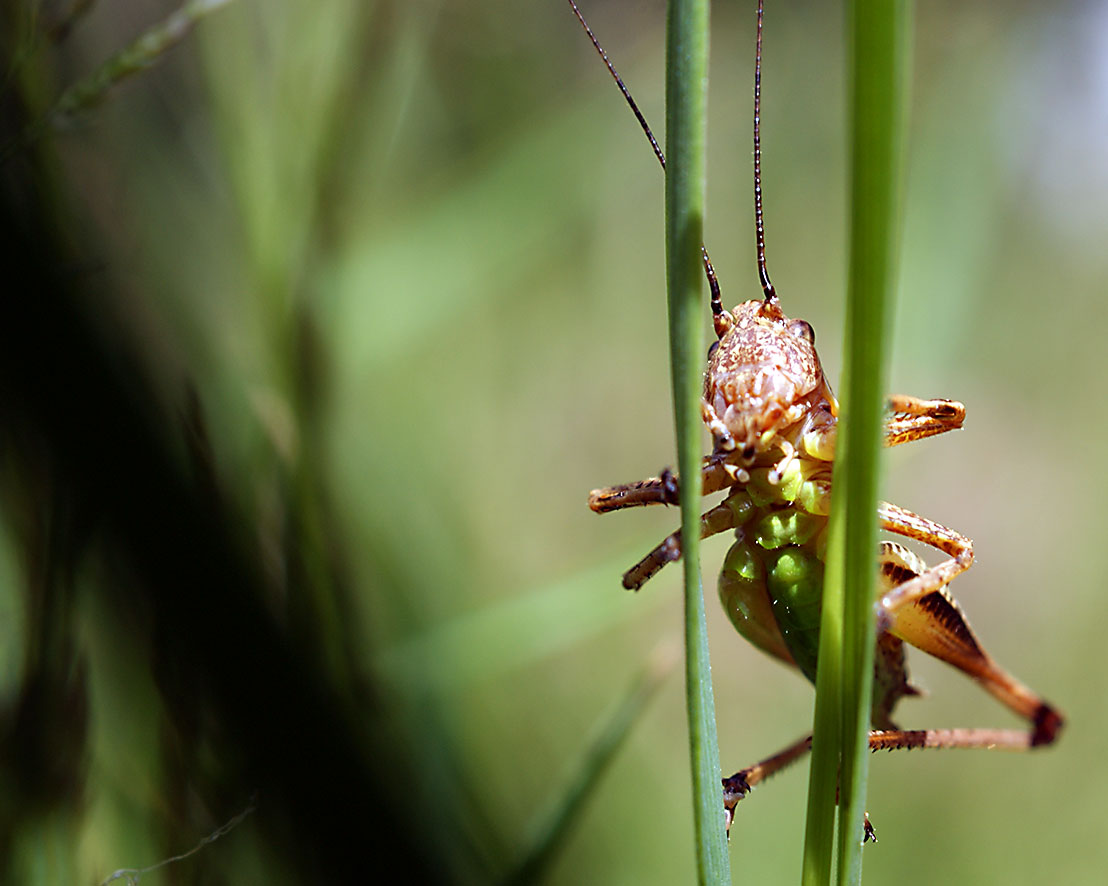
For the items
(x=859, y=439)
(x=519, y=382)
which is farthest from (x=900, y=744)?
(x=519, y=382)

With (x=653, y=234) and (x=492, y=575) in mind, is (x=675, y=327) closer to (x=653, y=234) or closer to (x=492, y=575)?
(x=492, y=575)

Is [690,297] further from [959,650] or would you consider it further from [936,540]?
[959,650]

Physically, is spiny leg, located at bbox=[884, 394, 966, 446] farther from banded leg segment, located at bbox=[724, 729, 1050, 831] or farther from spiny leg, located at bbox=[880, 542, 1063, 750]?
banded leg segment, located at bbox=[724, 729, 1050, 831]

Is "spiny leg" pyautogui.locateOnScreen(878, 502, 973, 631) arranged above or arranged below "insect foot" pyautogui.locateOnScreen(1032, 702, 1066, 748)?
above

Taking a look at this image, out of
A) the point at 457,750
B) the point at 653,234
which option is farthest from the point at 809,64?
the point at 457,750

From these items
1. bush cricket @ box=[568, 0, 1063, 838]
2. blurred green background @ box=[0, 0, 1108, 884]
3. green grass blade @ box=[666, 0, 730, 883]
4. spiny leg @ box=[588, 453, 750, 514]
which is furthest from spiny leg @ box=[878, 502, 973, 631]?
green grass blade @ box=[666, 0, 730, 883]

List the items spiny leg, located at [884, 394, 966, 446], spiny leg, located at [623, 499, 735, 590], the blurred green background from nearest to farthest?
the blurred green background < spiny leg, located at [623, 499, 735, 590] < spiny leg, located at [884, 394, 966, 446]
